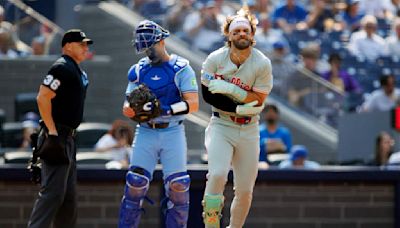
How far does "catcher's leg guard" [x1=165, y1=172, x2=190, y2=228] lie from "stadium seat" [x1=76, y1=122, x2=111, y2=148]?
4.90m

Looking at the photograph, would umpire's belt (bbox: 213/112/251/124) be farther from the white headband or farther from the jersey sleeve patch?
the jersey sleeve patch

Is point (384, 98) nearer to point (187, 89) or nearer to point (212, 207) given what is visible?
point (187, 89)

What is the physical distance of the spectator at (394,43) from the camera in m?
17.9

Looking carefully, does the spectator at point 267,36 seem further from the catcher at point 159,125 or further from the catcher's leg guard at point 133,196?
the catcher's leg guard at point 133,196

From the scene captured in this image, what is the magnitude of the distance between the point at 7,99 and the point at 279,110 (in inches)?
151

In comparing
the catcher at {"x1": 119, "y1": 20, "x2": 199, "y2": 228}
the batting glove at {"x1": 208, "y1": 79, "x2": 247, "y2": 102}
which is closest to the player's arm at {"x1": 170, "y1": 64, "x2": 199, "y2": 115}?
the catcher at {"x1": 119, "y1": 20, "x2": 199, "y2": 228}

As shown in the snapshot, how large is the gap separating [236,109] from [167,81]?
71 cm

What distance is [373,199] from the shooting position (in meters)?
11.8

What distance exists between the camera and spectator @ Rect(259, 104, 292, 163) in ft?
47.5

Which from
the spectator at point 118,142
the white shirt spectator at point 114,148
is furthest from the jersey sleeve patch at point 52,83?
the white shirt spectator at point 114,148

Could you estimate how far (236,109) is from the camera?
9.80 m

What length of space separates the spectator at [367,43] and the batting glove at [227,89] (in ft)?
27.4

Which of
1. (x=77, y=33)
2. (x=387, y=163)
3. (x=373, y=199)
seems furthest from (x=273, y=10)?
(x=77, y=33)

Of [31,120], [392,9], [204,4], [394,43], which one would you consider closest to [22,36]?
[31,120]
